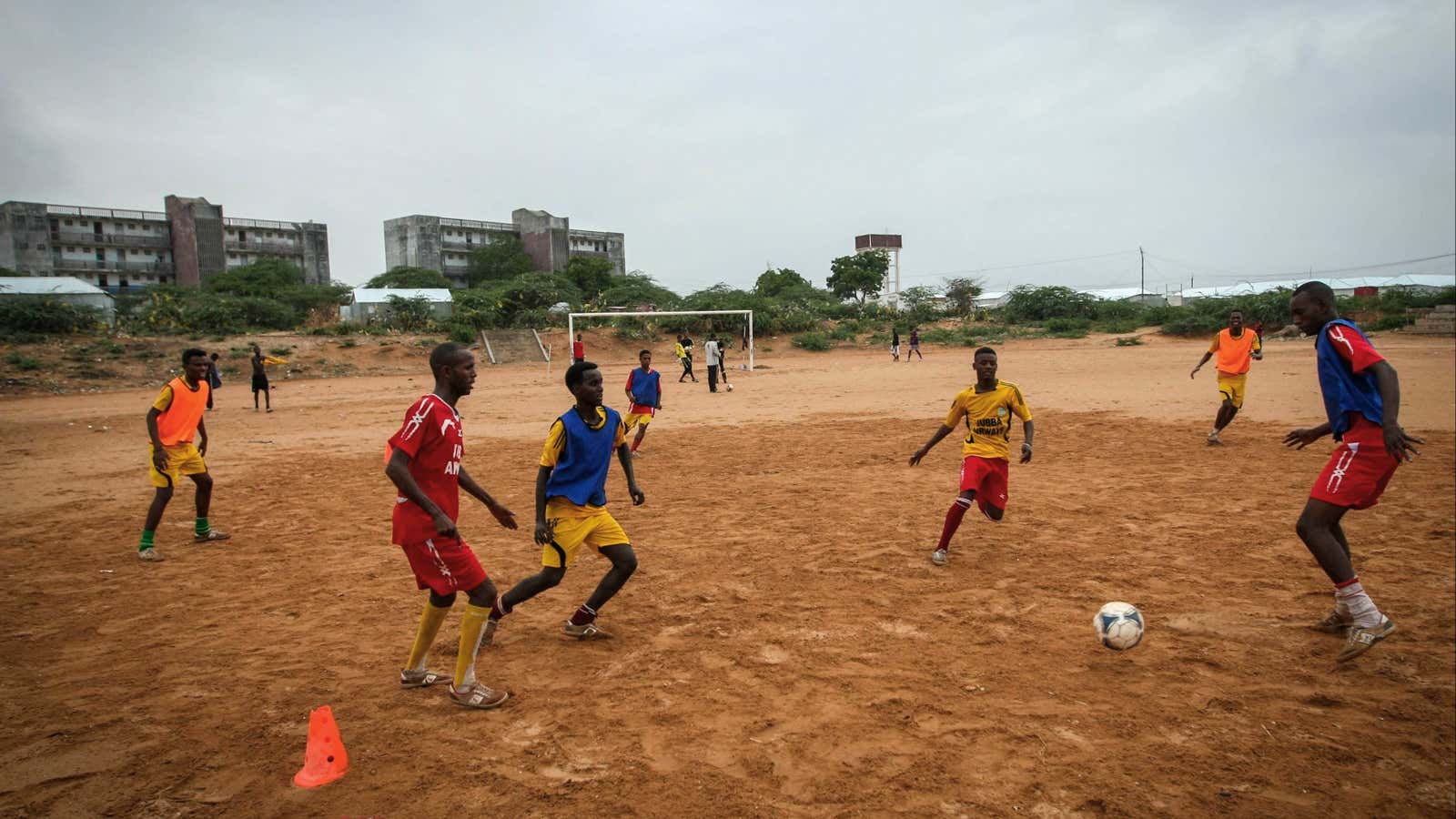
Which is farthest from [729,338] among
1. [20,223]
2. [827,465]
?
[20,223]

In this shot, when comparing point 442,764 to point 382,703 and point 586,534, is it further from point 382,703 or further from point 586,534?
point 586,534

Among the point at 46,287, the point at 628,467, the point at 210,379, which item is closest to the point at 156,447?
the point at 628,467

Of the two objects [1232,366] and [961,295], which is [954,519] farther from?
[961,295]

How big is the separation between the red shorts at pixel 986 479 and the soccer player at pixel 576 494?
2985 mm

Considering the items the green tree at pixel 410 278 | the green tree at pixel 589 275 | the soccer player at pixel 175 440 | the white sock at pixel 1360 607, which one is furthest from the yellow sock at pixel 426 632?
the green tree at pixel 589 275

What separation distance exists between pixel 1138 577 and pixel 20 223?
74.1m

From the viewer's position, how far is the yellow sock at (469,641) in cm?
421

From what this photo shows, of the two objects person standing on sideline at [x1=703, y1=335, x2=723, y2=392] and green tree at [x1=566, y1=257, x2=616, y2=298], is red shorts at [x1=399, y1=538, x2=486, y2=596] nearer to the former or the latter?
person standing on sideline at [x1=703, y1=335, x2=723, y2=392]

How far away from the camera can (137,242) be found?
62688 mm

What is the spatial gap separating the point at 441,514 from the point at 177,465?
5009 millimetres

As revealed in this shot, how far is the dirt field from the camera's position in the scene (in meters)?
3.44

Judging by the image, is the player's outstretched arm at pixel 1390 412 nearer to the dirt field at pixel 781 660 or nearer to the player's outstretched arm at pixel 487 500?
the dirt field at pixel 781 660

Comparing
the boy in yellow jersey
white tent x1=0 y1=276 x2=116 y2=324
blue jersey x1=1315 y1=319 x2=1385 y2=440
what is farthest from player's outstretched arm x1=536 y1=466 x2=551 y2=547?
white tent x1=0 y1=276 x2=116 y2=324

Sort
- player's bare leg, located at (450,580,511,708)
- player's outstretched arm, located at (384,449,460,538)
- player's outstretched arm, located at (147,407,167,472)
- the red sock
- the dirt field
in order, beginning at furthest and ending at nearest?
1. player's outstretched arm, located at (147,407,167,472)
2. the red sock
3. player's bare leg, located at (450,580,511,708)
4. player's outstretched arm, located at (384,449,460,538)
5. the dirt field
